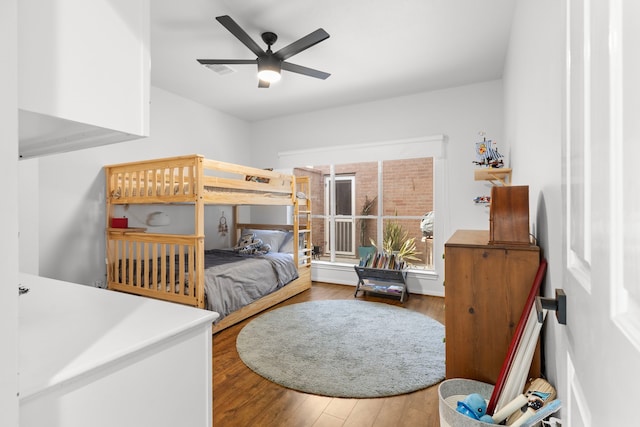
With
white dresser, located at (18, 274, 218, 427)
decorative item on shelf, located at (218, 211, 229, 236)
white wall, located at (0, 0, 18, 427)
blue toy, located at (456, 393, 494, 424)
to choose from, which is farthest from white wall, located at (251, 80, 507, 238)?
white wall, located at (0, 0, 18, 427)

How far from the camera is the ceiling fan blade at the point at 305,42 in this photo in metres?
2.14

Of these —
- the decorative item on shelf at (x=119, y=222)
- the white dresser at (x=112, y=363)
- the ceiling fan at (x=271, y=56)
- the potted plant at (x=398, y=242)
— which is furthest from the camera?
the potted plant at (x=398, y=242)

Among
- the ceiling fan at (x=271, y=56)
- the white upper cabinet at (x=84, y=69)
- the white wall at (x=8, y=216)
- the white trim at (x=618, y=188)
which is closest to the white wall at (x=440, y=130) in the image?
the ceiling fan at (x=271, y=56)

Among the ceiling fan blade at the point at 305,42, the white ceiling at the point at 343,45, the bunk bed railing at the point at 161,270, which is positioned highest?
the white ceiling at the point at 343,45

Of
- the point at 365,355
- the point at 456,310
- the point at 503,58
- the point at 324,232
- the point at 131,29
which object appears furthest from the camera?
the point at 324,232

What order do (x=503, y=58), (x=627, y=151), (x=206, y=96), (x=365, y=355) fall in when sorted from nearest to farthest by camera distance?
(x=627, y=151)
(x=365, y=355)
(x=503, y=58)
(x=206, y=96)

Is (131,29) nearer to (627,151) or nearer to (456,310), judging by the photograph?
(627,151)

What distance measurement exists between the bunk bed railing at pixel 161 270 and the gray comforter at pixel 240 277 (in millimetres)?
165

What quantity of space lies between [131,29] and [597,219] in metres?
0.95

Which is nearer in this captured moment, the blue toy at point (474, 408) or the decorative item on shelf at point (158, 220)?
the blue toy at point (474, 408)

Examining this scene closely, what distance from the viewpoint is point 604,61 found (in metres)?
0.43

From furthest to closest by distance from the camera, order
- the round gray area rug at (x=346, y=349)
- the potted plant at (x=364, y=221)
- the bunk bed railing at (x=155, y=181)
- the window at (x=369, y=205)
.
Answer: the potted plant at (x=364, y=221), the window at (x=369, y=205), the bunk bed railing at (x=155, y=181), the round gray area rug at (x=346, y=349)

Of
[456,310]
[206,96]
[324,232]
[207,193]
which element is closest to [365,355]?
[456,310]

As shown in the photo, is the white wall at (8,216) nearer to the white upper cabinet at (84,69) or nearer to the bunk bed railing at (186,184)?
the white upper cabinet at (84,69)
